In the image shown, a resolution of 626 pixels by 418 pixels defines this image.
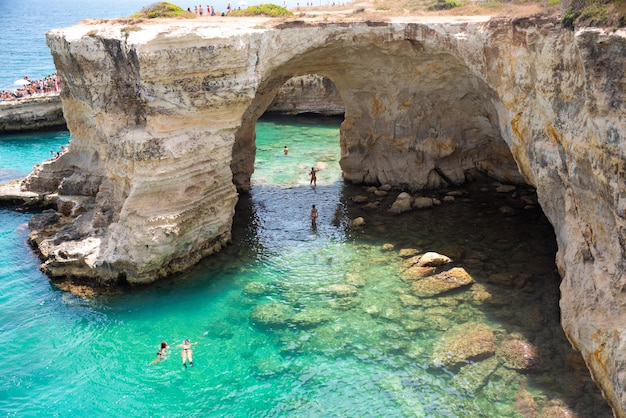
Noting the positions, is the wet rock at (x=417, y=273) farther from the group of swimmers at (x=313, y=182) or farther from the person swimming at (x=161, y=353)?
the person swimming at (x=161, y=353)

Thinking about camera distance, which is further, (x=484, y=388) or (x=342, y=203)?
(x=342, y=203)

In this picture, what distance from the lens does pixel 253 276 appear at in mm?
19312

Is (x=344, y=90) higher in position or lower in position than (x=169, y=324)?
higher

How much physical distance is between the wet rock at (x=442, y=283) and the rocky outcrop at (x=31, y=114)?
33507 millimetres

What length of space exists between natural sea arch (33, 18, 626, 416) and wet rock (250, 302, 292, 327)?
3986 millimetres

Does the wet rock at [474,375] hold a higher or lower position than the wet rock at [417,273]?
lower

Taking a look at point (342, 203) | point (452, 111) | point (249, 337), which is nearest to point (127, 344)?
point (249, 337)

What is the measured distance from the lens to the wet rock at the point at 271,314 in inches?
659

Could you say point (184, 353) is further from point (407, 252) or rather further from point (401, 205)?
point (401, 205)

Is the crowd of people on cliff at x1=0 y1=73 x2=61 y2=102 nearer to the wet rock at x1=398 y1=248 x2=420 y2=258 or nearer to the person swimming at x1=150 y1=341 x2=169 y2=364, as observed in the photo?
the wet rock at x1=398 y1=248 x2=420 y2=258

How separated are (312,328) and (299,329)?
381 millimetres

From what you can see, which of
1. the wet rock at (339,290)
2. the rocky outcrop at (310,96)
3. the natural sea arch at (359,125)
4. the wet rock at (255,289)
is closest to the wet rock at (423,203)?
the natural sea arch at (359,125)

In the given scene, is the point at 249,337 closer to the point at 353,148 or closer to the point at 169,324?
the point at 169,324

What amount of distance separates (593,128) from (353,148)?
16021 millimetres
